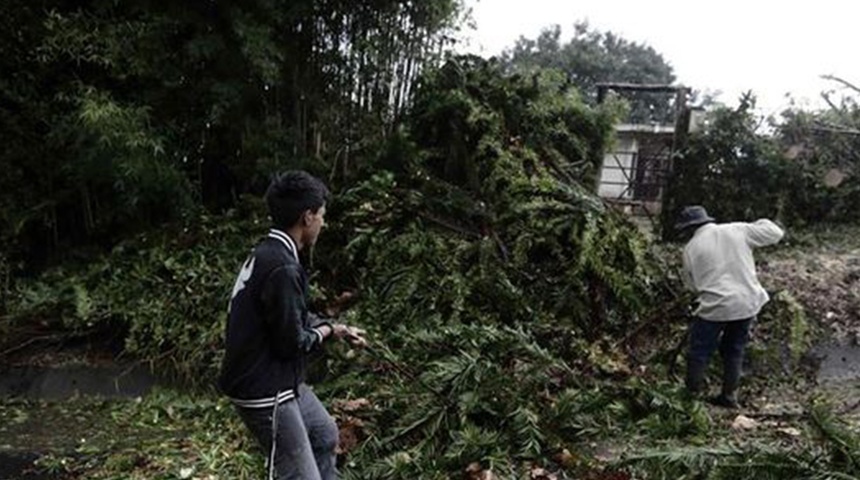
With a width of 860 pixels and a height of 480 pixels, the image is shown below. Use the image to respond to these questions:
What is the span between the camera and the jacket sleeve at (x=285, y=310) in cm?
259

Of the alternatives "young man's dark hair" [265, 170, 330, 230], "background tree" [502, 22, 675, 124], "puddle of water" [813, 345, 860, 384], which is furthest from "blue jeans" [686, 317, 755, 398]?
"background tree" [502, 22, 675, 124]

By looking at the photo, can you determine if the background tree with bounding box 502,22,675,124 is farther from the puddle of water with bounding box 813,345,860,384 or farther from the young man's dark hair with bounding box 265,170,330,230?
the young man's dark hair with bounding box 265,170,330,230

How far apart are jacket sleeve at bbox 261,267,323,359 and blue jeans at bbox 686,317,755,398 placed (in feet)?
10.5

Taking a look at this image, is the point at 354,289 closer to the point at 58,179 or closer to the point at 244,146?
the point at 244,146

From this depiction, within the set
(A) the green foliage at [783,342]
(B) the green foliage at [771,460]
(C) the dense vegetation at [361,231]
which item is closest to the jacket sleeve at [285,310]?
(C) the dense vegetation at [361,231]

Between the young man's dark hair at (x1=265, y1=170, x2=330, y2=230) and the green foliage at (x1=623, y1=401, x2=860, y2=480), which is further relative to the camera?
the green foliage at (x1=623, y1=401, x2=860, y2=480)

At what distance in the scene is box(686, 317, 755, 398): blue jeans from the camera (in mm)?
4906

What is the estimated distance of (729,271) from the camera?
482cm

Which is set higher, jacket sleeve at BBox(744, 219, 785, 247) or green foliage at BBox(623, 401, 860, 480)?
jacket sleeve at BBox(744, 219, 785, 247)

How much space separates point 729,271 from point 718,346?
0.56 metres

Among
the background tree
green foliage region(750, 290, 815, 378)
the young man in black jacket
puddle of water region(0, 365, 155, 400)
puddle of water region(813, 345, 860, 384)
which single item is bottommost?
puddle of water region(0, 365, 155, 400)

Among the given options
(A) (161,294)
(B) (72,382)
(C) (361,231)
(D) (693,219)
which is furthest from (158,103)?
(D) (693,219)

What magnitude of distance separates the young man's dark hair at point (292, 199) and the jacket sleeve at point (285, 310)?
0.23m

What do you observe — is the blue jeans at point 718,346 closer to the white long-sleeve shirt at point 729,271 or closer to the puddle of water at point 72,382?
the white long-sleeve shirt at point 729,271
